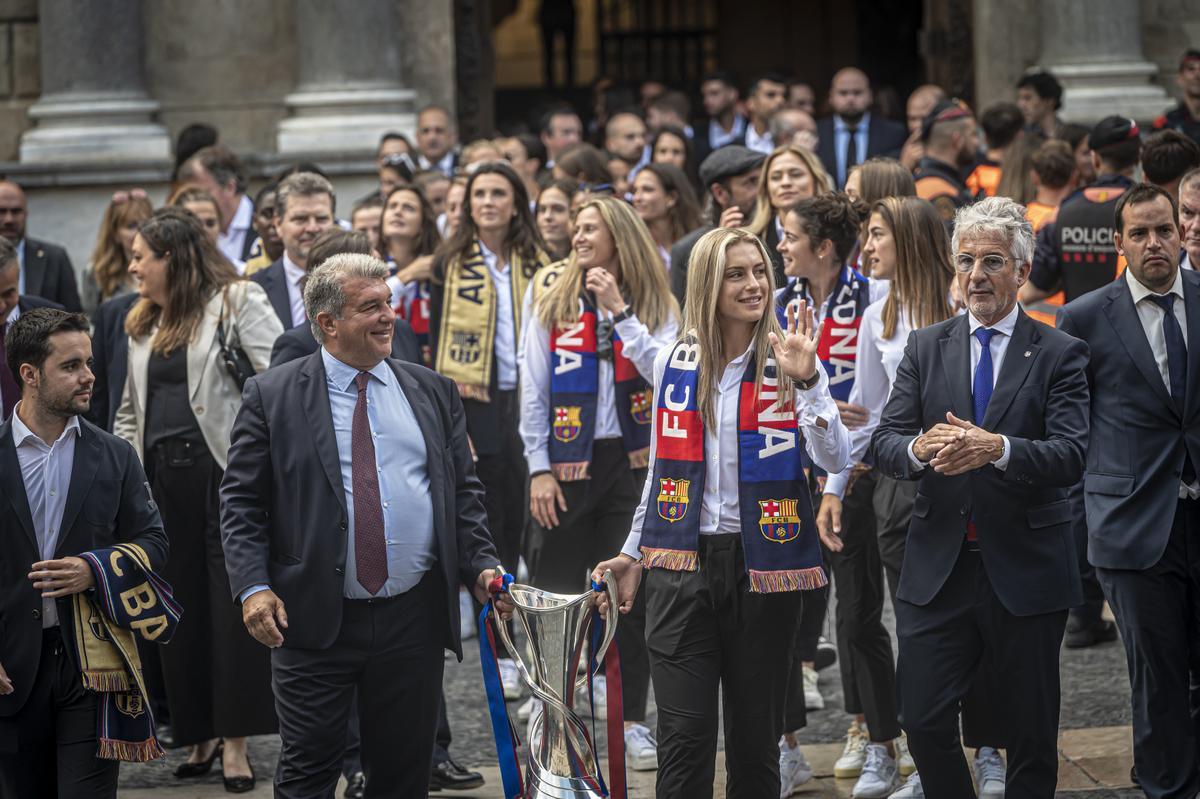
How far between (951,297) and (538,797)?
263 cm

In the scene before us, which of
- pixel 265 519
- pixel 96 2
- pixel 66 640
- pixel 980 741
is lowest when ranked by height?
pixel 980 741

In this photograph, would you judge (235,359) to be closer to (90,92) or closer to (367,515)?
(367,515)

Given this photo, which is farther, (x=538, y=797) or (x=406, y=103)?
(x=406, y=103)

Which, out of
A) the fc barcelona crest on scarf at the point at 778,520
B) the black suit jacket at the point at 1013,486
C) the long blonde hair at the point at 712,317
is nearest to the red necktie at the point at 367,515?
the long blonde hair at the point at 712,317

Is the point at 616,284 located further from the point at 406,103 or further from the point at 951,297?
A: the point at 406,103

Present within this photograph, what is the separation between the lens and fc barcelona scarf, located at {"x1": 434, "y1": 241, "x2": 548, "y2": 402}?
7730 millimetres

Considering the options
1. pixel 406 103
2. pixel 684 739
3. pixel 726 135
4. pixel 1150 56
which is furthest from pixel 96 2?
pixel 684 739

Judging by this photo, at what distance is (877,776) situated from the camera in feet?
20.2

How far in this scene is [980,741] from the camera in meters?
5.51

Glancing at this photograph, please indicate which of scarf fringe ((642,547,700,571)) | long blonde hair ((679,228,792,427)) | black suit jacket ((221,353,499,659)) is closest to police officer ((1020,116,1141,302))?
long blonde hair ((679,228,792,427))

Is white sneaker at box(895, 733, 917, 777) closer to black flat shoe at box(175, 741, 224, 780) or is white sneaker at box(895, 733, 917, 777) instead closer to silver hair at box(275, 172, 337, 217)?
black flat shoe at box(175, 741, 224, 780)

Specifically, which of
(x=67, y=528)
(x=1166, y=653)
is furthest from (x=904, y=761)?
(x=67, y=528)

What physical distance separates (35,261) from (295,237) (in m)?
2.03

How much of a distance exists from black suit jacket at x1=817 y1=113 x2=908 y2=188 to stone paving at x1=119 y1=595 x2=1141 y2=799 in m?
5.63
